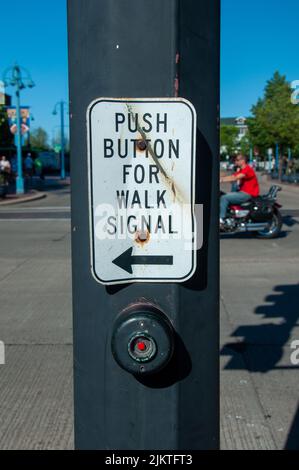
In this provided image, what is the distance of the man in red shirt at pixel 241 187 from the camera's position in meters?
12.4

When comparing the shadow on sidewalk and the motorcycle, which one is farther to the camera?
the motorcycle

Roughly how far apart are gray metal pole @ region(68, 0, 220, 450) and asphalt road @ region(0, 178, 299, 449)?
199cm

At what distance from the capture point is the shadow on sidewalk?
201 inches

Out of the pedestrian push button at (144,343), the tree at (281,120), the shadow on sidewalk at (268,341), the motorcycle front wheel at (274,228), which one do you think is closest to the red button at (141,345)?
the pedestrian push button at (144,343)

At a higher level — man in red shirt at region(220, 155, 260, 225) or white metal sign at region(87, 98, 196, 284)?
white metal sign at region(87, 98, 196, 284)

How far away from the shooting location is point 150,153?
182 centimetres

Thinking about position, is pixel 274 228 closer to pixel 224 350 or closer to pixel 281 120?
pixel 224 350

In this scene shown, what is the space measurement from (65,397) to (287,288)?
4.29 m

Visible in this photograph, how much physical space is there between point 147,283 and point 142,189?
0.94ft

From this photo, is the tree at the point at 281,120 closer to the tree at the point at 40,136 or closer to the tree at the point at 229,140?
the tree at the point at 229,140

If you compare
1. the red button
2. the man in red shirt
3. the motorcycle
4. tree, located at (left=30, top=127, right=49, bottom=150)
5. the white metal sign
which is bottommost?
the motorcycle

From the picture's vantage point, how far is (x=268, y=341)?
5.77 metres
